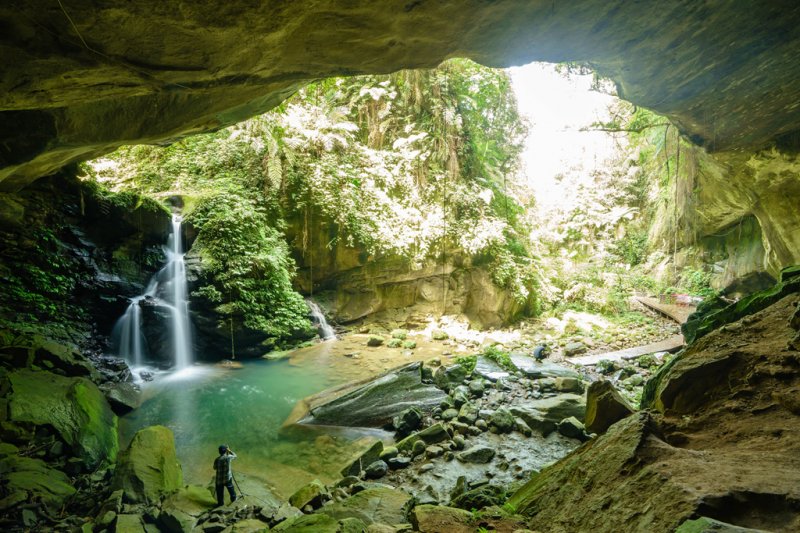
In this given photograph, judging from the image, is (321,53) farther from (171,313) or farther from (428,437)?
(171,313)

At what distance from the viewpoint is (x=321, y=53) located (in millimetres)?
3969

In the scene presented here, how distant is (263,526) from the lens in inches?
146

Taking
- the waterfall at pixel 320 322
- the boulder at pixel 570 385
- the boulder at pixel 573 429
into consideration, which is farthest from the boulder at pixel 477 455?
the waterfall at pixel 320 322

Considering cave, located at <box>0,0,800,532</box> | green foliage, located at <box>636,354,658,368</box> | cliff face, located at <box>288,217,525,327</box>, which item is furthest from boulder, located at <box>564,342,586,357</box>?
cave, located at <box>0,0,800,532</box>

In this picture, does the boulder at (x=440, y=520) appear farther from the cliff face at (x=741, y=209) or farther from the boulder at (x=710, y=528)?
the cliff face at (x=741, y=209)

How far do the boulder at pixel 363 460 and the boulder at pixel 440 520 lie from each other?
7.62 feet

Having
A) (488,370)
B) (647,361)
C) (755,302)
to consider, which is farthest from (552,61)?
(647,361)

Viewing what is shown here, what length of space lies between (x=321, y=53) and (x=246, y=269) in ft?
26.6

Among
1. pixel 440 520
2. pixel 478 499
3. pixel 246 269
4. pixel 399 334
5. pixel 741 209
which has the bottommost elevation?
pixel 399 334

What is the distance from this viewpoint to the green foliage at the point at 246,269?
34.4 ft

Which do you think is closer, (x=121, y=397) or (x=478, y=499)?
(x=478, y=499)

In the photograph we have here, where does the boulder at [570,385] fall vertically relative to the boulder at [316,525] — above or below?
below

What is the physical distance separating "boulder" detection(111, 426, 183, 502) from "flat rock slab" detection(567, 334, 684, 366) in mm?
8799

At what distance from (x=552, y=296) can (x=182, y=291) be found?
45.2ft
